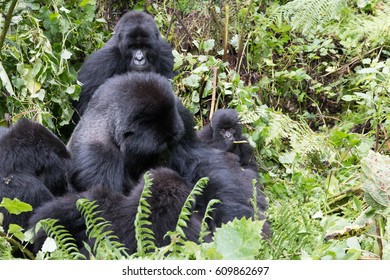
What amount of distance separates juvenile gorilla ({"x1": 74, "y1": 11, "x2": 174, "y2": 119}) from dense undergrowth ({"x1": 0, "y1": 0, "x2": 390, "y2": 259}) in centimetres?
17

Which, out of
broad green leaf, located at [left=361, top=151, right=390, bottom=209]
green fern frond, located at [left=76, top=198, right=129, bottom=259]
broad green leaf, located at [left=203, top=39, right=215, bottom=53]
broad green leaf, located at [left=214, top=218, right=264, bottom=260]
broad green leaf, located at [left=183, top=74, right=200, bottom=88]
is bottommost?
broad green leaf, located at [left=183, top=74, right=200, bottom=88]

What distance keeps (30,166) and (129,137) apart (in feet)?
2.03

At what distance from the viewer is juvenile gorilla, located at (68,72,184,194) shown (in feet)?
14.3

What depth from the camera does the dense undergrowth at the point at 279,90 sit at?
12.4 feet

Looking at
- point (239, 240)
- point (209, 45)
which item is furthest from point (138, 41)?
point (239, 240)

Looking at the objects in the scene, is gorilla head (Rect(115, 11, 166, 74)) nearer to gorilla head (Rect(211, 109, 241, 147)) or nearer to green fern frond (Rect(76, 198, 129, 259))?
gorilla head (Rect(211, 109, 241, 147))

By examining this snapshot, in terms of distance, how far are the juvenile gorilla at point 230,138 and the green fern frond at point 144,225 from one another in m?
2.10

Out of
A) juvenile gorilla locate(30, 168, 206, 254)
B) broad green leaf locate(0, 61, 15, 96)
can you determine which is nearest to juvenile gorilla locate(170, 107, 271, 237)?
juvenile gorilla locate(30, 168, 206, 254)

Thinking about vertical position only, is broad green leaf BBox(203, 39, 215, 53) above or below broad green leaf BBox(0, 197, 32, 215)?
above

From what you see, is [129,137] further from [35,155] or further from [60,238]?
[60,238]

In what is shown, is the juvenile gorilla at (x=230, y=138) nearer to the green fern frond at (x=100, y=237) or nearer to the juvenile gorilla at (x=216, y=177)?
the juvenile gorilla at (x=216, y=177)

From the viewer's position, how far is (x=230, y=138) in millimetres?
5750

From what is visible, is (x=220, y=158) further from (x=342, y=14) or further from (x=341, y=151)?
(x=342, y=14)

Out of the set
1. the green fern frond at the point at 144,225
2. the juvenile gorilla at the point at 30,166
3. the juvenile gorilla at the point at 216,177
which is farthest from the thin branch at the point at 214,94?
the green fern frond at the point at 144,225
